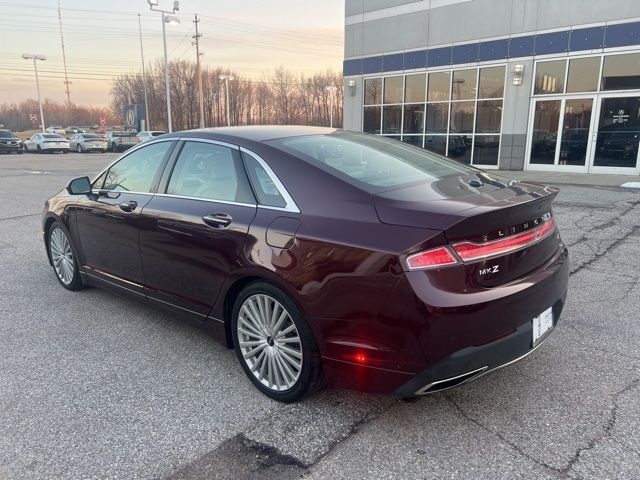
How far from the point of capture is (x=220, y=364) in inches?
134

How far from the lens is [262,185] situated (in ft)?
9.80

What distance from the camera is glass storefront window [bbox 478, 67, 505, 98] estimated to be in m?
16.5

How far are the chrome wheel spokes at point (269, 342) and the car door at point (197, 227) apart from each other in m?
0.28

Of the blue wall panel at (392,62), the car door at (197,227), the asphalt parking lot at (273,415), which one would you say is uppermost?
the blue wall panel at (392,62)

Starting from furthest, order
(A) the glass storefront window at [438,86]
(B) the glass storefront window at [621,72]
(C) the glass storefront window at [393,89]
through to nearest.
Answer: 1. (C) the glass storefront window at [393,89]
2. (A) the glass storefront window at [438,86]
3. (B) the glass storefront window at [621,72]

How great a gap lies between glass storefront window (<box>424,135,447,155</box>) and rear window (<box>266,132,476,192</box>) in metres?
15.1

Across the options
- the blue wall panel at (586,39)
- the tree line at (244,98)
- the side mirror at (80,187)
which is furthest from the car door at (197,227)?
the tree line at (244,98)

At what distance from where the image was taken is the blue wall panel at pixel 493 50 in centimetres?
1608

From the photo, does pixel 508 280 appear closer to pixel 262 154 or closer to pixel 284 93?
pixel 262 154

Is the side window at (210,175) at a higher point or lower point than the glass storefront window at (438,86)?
lower

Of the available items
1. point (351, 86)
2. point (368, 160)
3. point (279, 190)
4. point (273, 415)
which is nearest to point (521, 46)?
point (351, 86)

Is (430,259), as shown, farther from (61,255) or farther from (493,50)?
(493,50)

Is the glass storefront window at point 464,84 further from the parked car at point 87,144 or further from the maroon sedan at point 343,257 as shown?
the parked car at point 87,144

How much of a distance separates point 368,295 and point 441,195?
0.72 m
